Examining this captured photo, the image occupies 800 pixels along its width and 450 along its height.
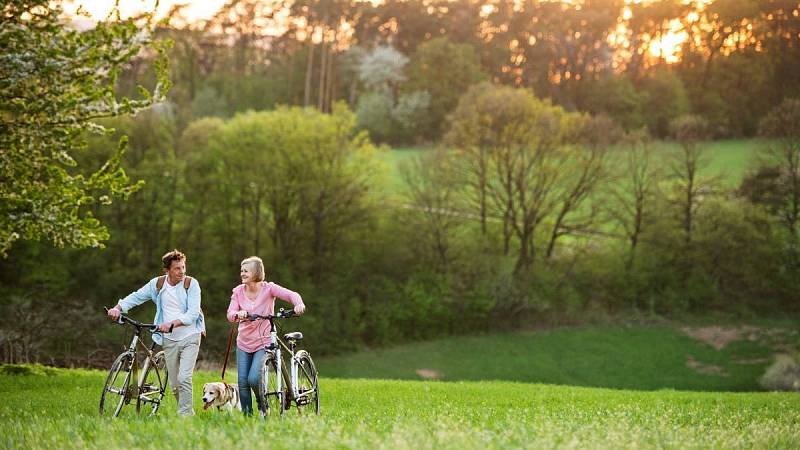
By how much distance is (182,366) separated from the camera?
12820 millimetres

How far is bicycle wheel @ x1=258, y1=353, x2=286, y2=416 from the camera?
38.3 ft

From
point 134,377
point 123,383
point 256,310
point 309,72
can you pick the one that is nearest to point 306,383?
point 256,310

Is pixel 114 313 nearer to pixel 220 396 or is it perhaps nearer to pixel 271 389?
pixel 220 396

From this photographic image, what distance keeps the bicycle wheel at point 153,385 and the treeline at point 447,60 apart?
69926 millimetres

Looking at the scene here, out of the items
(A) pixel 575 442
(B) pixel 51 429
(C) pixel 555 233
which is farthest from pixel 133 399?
(C) pixel 555 233

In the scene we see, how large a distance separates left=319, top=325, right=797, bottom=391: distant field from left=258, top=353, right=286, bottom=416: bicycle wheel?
38839mm

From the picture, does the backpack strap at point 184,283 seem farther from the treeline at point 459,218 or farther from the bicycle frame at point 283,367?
the treeline at point 459,218

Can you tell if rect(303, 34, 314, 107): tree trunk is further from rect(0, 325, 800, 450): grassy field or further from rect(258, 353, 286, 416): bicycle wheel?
rect(258, 353, 286, 416): bicycle wheel

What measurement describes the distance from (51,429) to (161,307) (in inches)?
122

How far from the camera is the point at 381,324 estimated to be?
59000 millimetres

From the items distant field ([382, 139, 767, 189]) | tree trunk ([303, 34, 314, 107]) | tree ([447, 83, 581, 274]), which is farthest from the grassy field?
tree trunk ([303, 34, 314, 107])

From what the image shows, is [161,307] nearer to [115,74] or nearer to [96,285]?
[115,74]

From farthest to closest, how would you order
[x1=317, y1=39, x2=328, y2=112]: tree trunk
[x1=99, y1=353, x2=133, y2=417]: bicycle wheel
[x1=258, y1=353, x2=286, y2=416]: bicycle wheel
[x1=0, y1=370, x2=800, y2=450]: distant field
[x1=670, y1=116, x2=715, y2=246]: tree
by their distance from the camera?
1. [x1=317, y1=39, x2=328, y2=112]: tree trunk
2. [x1=670, y1=116, x2=715, y2=246]: tree
3. [x1=99, y1=353, x2=133, y2=417]: bicycle wheel
4. [x1=258, y1=353, x2=286, y2=416]: bicycle wheel
5. [x1=0, y1=370, x2=800, y2=450]: distant field

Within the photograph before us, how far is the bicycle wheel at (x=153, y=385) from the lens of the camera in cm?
1253
